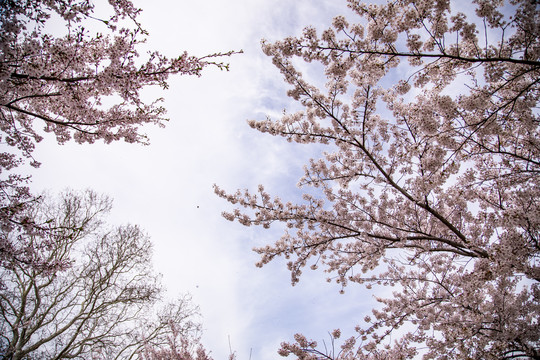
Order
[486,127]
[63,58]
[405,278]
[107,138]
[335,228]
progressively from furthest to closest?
[405,278], [335,228], [107,138], [486,127], [63,58]

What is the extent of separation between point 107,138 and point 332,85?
4230mm

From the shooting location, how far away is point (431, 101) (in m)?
3.62

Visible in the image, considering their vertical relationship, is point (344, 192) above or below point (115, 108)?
below

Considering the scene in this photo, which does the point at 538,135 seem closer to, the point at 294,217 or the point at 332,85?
the point at 332,85

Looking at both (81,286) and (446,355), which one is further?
(81,286)

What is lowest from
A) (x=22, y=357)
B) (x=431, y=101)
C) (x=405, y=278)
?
(x=22, y=357)

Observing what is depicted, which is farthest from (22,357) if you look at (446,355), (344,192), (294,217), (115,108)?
(446,355)

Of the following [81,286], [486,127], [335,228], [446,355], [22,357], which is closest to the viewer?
[486,127]

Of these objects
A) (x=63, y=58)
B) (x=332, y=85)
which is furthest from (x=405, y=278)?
(x=63, y=58)

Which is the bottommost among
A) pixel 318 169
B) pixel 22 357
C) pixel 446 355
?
pixel 446 355

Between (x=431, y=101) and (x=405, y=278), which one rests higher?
(x=431, y=101)

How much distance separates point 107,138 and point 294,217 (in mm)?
3961

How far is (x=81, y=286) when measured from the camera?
9.02 meters

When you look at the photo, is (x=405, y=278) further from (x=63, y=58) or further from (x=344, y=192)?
(x=63, y=58)
